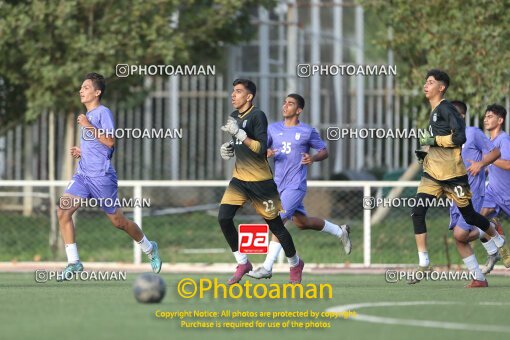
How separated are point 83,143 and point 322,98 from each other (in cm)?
1600

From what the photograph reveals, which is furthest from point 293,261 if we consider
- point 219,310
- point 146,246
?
point 219,310

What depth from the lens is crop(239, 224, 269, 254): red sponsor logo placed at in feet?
56.7

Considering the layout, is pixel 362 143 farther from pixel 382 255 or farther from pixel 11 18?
pixel 11 18

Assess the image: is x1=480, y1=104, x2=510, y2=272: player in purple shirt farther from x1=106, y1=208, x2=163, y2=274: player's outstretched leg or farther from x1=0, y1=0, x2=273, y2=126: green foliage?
x1=0, y1=0, x2=273, y2=126: green foliage

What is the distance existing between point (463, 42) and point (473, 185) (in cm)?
560

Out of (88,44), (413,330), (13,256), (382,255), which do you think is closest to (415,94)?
(382,255)

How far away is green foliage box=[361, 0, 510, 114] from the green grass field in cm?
553

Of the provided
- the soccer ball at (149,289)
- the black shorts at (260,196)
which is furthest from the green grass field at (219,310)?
the black shorts at (260,196)

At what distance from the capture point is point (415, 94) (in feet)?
73.8

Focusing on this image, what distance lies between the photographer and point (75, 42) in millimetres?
20984

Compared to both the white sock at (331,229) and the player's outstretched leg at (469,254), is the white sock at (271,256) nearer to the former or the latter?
the white sock at (331,229)

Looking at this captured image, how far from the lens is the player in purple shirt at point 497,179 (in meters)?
15.9

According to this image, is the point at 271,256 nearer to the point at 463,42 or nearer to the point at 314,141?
the point at 314,141

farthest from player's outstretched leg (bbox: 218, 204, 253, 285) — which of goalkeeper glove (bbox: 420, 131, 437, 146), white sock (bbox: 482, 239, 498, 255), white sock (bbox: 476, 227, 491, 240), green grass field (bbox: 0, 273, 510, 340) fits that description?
white sock (bbox: 482, 239, 498, 255)
